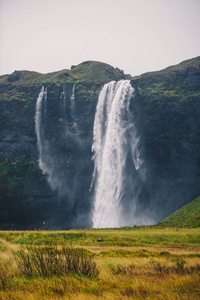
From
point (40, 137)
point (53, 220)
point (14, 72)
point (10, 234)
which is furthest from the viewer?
Answer: point (14, 72)

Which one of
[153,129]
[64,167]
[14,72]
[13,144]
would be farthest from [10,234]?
[14,72]

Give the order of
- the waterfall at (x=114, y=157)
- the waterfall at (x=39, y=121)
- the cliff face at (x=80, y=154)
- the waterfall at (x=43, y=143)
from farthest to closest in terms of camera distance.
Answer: the waterfall at (x=39, y=121) → the waterfall at (x=43, y=143) → the cliff face at (x=80, y=154) → the waterfall at (x=114, y=157)

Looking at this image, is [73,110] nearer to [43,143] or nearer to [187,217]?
[43,143]

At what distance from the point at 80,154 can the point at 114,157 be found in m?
8.67

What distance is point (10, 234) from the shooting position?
2567 centimetres

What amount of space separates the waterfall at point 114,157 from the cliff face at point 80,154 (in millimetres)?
1867

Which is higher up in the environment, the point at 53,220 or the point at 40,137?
the point at 40,137

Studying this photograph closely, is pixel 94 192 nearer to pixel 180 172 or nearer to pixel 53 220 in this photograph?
pixel 53 220

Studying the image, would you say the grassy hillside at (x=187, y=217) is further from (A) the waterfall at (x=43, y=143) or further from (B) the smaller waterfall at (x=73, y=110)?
(B) the smaller waterfall at (x=73, y=110)

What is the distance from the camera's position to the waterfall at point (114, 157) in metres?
49.4

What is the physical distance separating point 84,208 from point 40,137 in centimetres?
2173

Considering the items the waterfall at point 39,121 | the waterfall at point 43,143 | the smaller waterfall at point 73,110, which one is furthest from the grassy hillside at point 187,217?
the waterfall at point 39,121

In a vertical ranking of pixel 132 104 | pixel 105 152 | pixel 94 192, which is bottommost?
pixel 94 192

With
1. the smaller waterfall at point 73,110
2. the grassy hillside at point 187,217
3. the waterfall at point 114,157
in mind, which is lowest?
the grassy hillside at point 187,217
